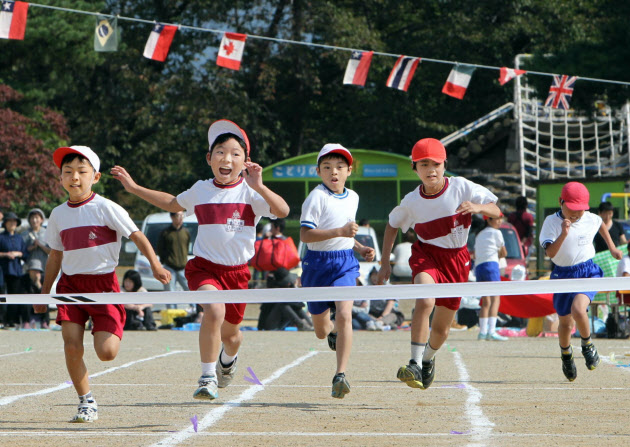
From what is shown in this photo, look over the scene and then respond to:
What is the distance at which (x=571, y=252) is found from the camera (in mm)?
10125

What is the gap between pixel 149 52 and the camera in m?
20.4

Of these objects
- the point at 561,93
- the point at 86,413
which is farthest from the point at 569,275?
the point at 561,93

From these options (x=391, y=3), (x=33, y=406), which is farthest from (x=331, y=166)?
(x=391, y=3)

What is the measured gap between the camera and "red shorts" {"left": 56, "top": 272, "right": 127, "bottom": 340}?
7.23m

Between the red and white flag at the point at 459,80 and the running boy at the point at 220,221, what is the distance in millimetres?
14231

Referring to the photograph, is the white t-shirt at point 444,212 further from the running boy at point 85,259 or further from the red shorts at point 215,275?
the running boy at point 85,259

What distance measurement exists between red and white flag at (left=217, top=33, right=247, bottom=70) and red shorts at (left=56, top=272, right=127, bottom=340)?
13.8 meters

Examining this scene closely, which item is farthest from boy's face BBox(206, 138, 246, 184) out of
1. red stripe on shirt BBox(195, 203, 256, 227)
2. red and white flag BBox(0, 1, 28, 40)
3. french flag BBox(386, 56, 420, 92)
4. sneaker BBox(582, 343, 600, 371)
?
french flag BBox(386, 56, 420, 92)

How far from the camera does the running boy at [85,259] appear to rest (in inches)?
284

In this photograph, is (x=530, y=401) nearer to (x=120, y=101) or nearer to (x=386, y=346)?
(x=386, y=346)

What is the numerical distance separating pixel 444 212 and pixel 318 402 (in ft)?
5.58

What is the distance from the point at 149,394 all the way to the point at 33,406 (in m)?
1.13

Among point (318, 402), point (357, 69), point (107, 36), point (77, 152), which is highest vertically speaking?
point (357, 69)

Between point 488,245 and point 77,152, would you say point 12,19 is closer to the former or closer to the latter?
point 488,245
